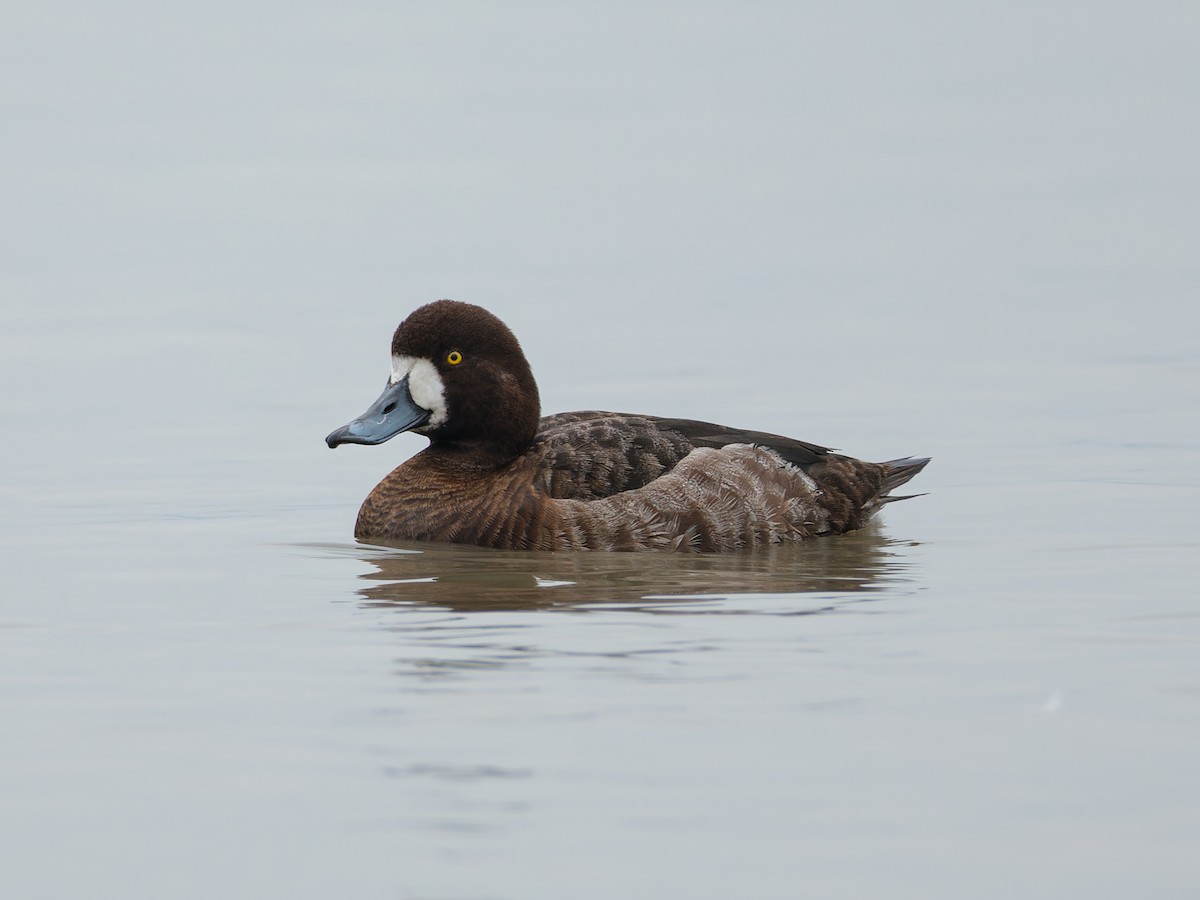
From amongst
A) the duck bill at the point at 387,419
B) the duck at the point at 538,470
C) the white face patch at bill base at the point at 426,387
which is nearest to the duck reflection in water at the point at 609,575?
the duck at the point at 538,470

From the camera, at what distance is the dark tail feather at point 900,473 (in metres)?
10.6

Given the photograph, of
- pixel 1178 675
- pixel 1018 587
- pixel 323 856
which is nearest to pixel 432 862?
pixel 323 856

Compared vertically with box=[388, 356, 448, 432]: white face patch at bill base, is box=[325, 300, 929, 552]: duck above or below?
below

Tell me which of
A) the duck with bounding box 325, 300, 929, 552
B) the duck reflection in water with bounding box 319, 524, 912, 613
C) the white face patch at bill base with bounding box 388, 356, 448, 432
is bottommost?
the duck reflection in water with bounding box 319, 524, 912, 613

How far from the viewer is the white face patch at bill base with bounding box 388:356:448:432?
9.61 metres

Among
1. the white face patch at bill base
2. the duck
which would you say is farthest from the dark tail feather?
the white face patch at bill base

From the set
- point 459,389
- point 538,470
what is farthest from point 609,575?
point 459,389

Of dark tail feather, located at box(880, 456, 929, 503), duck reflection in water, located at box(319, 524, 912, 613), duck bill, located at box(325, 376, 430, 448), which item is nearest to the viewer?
Answer: duck reflection in water, located at box(319, 524, 912, 613)

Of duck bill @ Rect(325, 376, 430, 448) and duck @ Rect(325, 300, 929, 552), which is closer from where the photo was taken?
duck @ Rect(325, 300, 929, 552)

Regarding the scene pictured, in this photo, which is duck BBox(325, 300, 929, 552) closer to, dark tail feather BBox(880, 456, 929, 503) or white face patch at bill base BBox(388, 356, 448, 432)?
white face patch at bill base BBox(388, 356, 448, 432)

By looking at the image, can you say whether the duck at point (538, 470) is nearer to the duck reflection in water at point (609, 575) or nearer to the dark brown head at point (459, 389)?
the dark brown head at point (459, 389)

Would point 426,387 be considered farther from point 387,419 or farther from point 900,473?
point 900,473

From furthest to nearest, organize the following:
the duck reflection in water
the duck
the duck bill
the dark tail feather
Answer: the dark tail feather → the duck bill → the duck → the duck reflection in water

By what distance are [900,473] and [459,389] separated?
8.36 ft
